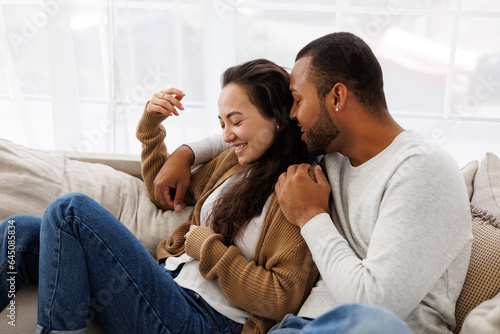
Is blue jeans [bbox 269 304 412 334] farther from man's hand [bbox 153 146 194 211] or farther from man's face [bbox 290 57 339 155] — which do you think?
man's hand [bbox 153 146 194 211]

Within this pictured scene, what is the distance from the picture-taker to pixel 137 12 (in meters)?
3.08

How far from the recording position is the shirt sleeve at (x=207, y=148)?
165 centimetres

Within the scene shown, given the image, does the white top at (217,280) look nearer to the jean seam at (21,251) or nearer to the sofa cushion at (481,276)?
the jean seam at (21,251)

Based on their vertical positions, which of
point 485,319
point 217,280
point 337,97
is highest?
point 337,97

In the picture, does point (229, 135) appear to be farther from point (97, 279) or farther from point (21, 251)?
point (21, 251)

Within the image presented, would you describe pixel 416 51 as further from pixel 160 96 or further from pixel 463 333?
pixel 463 333

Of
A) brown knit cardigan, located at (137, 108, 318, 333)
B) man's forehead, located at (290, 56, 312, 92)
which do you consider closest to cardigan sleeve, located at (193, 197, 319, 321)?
brown knit cardigan, located at (137, 108, 318, 333)

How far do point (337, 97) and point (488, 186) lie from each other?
549mm

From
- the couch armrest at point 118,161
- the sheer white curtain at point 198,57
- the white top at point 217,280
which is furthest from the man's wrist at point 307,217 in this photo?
the sheer white curtain at point 198,57

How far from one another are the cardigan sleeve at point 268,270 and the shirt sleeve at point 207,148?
0.41 meters

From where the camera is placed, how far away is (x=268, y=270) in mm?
1247

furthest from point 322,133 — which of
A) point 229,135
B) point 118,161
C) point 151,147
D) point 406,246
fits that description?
point 118,161

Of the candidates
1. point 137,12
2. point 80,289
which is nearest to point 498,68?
point 137,12

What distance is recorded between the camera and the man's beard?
4.17 ft
